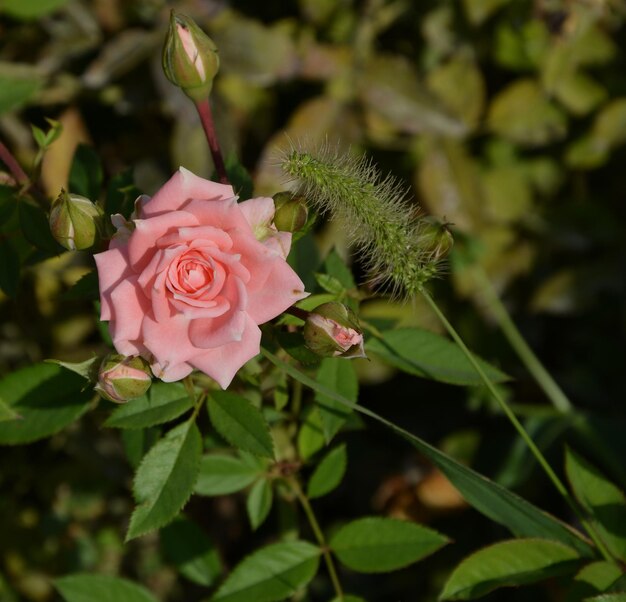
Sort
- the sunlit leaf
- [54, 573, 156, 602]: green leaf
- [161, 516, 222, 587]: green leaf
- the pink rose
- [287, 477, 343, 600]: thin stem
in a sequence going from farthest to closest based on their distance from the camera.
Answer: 1. the sunlit leaf
2. [161, 516, 222, 587]: green leaf
3. [54, 573, 156, 602]: green leaf
4. [287, 477, 343, 600]: thin stem
5. the pink rose

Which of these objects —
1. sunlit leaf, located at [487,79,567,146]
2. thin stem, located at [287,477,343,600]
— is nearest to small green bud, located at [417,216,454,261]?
thin stem, located at [287,477,343,600]

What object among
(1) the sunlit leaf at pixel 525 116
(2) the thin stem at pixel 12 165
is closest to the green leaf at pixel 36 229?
(2) the thin stem at pixel 12 165

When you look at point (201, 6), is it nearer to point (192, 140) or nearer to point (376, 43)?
point (192, 140)

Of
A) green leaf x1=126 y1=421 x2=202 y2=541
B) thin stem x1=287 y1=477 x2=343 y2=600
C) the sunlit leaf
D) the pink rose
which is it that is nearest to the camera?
the pink rose

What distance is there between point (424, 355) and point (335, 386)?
14 cm

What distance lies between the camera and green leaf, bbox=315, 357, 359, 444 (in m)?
1.17

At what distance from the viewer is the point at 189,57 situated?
3.54 ft

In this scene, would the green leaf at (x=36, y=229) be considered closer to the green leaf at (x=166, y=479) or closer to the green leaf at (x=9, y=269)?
the green leaf at (x=9, y=269)

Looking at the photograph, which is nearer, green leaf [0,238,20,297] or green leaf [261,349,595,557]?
green leaf [261,349,595,557]

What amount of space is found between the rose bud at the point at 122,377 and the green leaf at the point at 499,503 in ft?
0.60

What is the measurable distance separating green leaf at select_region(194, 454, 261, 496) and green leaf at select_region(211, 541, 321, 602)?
11 centimetres

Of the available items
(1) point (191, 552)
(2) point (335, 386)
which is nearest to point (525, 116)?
(2) point (335, 386)

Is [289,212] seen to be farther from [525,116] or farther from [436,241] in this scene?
[525,116]

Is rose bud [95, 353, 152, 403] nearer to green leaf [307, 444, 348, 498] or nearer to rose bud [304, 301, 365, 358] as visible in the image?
rose bud [304, 301, 365, 358]
